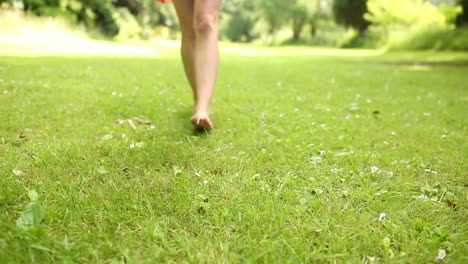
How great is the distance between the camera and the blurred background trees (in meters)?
20.6

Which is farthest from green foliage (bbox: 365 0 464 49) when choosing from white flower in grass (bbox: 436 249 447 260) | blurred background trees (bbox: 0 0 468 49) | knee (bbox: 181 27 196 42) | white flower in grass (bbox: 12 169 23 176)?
white flower in grass (bbox: 12 169 23 176)

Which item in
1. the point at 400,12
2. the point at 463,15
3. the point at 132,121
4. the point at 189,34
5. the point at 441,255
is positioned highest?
the point at 400,12

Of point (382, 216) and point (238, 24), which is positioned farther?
point (238, 24)

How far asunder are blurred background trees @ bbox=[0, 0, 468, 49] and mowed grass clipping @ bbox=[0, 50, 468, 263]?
19.7m

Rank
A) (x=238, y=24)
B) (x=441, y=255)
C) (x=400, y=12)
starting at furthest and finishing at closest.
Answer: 1. (x=238, y=24)
2. (x=400, y=12)
3. (x=441, y=255)

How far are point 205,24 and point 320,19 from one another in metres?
47.6

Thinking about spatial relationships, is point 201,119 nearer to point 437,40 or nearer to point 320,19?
point 437,40

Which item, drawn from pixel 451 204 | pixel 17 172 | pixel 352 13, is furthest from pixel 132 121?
pixel 352 13

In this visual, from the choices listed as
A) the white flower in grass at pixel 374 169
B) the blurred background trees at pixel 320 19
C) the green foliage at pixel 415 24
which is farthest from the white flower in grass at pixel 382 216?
the green foliage at pixel 415 24

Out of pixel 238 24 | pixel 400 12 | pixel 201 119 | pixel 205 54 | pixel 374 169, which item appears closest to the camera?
pixel 374 169

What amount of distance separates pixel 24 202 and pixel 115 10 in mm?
28530

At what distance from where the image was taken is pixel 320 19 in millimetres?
46000

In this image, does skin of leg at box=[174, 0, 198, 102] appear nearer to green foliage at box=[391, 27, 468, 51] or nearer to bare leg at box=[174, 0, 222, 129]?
bare leg at box=[174, 0, 222, 129]

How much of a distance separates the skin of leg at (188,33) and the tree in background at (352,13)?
120 feet
